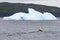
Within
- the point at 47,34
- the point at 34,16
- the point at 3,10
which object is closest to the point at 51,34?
the point at 47,34

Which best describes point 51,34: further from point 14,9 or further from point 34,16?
point 14,9

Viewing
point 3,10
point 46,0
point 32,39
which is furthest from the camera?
point 46,0

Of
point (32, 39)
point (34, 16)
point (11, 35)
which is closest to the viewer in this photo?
point (32, 39)

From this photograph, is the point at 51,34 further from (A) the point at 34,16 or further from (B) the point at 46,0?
(B) the point at 46,0

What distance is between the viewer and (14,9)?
12.4 meters

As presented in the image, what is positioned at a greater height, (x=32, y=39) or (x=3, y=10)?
(x=32, y=39)

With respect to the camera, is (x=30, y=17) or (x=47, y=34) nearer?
(x=47, y=34)

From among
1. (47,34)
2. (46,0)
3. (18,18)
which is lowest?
(46,0)

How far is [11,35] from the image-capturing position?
639 cm

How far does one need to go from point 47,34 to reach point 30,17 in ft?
10.9

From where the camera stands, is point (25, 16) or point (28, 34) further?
Result: point (25, 16)

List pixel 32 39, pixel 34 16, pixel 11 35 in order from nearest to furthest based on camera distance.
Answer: pixel 32 39
pixel 11 35
pixel 34 16

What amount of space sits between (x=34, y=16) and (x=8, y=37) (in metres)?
3.76

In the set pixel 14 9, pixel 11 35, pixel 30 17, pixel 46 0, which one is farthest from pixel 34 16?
pixel 46 0
